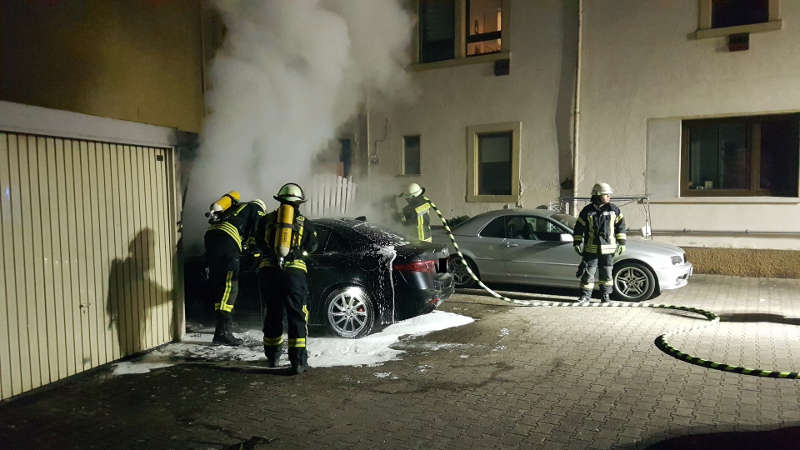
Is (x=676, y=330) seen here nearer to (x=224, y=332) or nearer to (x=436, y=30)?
(x=224, y=332)

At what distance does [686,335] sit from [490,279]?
3582 millimetres

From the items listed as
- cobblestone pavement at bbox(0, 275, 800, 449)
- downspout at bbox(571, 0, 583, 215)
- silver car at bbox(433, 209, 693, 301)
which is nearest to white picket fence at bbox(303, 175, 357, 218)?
silver car at bbox(433, 209, 693, 301)

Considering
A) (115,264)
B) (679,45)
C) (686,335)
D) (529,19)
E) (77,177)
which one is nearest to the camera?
(77,177)

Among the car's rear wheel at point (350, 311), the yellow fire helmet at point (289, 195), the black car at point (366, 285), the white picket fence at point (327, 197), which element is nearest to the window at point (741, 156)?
the white picket fence at point (327, 197)

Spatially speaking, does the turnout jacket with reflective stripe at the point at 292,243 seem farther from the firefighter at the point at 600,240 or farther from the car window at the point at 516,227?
the car window at the point at 516,227

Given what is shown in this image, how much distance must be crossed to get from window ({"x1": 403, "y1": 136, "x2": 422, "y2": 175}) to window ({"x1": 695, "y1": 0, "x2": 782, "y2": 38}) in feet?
21.9

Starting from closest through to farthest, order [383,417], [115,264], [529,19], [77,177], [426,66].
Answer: [383,417] < [77,177] < [115,264] < [529,19] < [426,66]

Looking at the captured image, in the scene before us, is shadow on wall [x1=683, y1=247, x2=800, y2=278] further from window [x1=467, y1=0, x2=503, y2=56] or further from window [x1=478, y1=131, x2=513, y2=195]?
window [x1=467, y1=0, x2=503, y2=56]

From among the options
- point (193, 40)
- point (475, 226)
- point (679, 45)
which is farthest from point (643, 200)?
point (193, 40)

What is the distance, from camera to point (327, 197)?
37.4 feet

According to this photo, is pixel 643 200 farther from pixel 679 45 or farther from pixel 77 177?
pixel 77 177

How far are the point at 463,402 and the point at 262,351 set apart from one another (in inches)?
102

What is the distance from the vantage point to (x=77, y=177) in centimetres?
534

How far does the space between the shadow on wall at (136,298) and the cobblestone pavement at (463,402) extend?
493 mm
